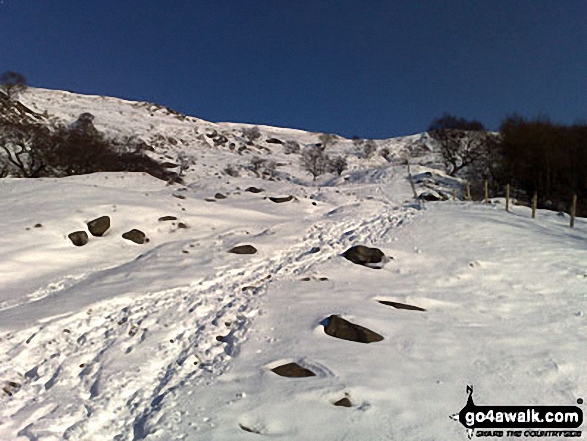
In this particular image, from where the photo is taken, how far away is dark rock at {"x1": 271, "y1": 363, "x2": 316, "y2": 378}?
15.7 feet

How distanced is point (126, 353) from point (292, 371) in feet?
8.43

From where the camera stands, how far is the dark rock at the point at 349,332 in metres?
5.77

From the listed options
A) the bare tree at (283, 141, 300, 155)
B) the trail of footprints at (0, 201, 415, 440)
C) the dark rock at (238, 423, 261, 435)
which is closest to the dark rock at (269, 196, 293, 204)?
the trail of footprints at (0, 201, 415, 440)

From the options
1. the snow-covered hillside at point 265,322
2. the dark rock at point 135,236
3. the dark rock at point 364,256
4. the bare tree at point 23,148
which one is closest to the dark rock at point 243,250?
the snow-covered hillside at point 265,322

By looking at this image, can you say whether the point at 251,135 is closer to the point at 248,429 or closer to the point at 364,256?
the point at 364,256

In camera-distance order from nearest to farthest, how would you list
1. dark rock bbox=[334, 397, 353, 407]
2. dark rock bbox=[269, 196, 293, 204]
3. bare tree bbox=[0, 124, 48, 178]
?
1. dark rock bbox=[334, 397, 353, 407]
2. dark rock bbox=[269, 196, 293, 204]
3. bare tree bbox=[0, 124, 48, 178]

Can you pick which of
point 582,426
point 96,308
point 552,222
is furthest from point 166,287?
point 552,222

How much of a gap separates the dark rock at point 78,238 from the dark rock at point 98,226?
19.5 inches

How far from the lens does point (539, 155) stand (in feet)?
113

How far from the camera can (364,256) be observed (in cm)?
1011

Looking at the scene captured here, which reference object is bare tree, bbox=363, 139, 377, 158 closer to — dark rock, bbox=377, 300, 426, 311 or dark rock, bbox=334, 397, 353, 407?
dark rock, bbox=377, 300, 426, 311

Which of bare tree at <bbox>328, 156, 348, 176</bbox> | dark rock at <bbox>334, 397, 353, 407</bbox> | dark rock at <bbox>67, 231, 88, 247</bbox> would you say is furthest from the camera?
bare tree at <bbox>328, 156, 348, 176</bbox>

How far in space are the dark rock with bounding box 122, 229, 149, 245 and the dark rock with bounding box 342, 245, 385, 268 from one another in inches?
261

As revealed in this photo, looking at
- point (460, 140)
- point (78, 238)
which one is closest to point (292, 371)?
point (78, 238)
